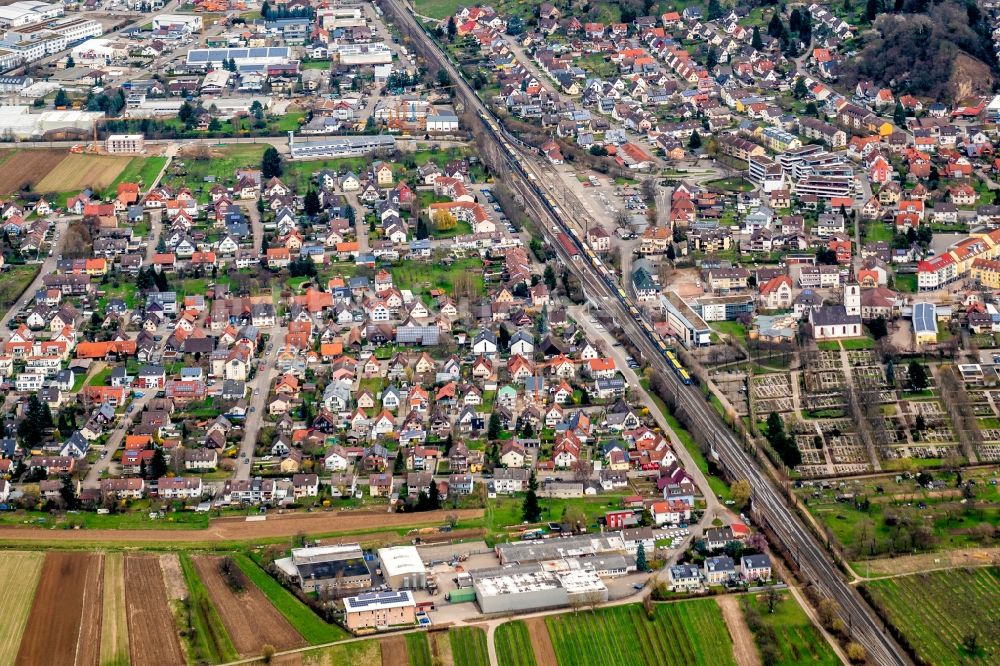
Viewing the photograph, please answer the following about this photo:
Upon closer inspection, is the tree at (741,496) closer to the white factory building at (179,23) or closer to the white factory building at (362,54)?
the white factory building at (362,54)

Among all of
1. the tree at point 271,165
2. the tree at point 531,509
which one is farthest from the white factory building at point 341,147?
the tree at point 531,509

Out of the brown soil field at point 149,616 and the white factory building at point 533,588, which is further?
the white factory building at point 533,588

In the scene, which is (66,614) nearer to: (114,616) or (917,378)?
(114,616)

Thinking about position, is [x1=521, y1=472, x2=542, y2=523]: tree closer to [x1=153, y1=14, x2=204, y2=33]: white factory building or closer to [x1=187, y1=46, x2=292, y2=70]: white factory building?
[x1=187, y1=46, x2=292, y2=70]: white factory building

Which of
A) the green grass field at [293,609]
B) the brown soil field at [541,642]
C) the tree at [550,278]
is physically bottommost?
the brown soil field at [541,642]

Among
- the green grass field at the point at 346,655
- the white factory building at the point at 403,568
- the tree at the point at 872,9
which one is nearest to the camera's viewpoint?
the green grass field at the point at 346,655

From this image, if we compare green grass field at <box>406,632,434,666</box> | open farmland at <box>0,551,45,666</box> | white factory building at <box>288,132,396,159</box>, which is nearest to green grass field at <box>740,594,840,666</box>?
green grass field at <box>406,632,434,666</box>

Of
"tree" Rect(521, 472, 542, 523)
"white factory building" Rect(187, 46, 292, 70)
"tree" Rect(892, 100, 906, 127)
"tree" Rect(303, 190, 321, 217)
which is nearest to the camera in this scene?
"tree" Rect(521, 472, 542, 523)

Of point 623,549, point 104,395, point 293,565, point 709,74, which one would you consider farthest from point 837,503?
point 709,74
